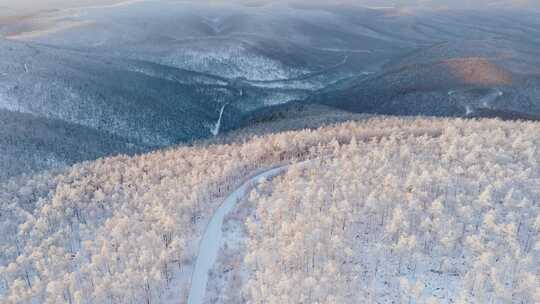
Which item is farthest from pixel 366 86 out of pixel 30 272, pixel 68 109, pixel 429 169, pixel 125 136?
pixel 30 272

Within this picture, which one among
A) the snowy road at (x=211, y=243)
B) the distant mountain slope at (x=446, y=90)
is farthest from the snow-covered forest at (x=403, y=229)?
the distant mountain slope at (x=446, y=90)

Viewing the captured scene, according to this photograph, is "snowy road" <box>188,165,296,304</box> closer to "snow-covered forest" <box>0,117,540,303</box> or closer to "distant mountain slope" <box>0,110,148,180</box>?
"snow-covered forest" <box>0,117,540,303</box>

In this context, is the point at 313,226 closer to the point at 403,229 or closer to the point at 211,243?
the point at 403,229

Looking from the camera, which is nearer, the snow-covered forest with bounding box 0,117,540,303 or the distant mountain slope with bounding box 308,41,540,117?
the snow-covered forest with bounding box 0,117,540,303

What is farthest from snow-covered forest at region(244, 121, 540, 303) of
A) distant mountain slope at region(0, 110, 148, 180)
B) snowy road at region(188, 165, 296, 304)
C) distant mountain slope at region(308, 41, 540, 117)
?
distant mountain slope at region(308, 41, 540, 117)

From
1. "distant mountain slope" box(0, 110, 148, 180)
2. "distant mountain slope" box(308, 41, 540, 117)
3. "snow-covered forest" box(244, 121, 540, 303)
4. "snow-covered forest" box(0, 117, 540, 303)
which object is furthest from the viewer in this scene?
"distant mountain slope" box(308, 41, 540, 117)

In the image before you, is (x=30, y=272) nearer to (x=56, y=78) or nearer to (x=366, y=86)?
(x=56, y=78)

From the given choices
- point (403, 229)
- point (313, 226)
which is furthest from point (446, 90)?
point (313, 226)

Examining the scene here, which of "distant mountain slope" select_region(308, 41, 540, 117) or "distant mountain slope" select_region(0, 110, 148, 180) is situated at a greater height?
"distant mountain slope" select_region(308, 41, 540, 117)
